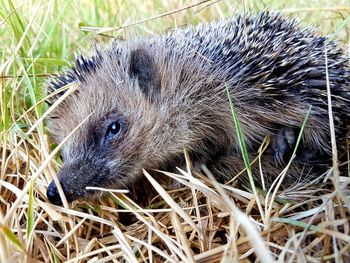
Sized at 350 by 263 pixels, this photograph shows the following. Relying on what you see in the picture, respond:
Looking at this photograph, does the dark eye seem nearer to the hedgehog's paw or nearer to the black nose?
the black nose

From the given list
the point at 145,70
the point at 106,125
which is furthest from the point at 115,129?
the point at 145,70

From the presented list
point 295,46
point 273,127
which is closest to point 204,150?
point 273,127

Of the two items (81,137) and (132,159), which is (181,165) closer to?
(132,159)

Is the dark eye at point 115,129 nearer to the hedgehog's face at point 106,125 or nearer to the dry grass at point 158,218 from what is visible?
the hedgehog's face at point 106,125

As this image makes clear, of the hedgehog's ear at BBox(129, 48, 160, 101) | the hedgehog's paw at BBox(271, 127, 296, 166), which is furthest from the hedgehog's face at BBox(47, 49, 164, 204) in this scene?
the hedgehog's paw at BBox(271, 127, 296, 166)

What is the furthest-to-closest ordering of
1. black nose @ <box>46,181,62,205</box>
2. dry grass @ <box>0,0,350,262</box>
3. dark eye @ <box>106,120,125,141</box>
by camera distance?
dark eye @ <box>106,120,125,141</box>
black nose @ <box>46,181,62,205</box>
dry grass @ <box>0,0,350,262</box>

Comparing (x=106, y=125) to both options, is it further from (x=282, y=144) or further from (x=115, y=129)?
(x=282, y=144)

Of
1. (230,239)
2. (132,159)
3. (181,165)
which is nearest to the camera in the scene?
(230,239)
